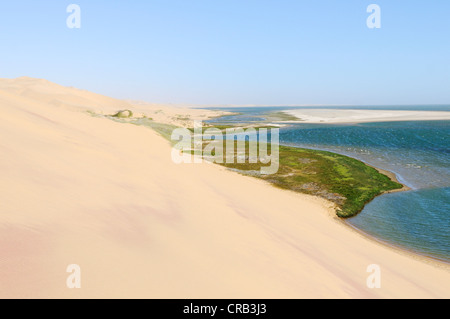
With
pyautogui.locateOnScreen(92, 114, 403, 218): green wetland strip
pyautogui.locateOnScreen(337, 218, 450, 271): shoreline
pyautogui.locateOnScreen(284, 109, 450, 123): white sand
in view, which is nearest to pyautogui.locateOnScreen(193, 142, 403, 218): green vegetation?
pyautogui.locateOnScreen(92, 114, 403, 218): green wetland strip

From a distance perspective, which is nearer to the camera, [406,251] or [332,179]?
[406,251]

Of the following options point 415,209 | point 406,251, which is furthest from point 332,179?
point 406,251

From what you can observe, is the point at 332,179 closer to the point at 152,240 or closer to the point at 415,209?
the point at 415,209

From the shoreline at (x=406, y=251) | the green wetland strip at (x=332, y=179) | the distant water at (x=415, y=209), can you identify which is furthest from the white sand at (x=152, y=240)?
the green wetland strip at (x=332, y=179)

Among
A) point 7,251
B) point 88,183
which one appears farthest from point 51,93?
point 7,251

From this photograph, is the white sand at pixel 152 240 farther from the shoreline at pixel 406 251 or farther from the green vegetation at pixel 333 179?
the green vegetation at pixel 333 179
